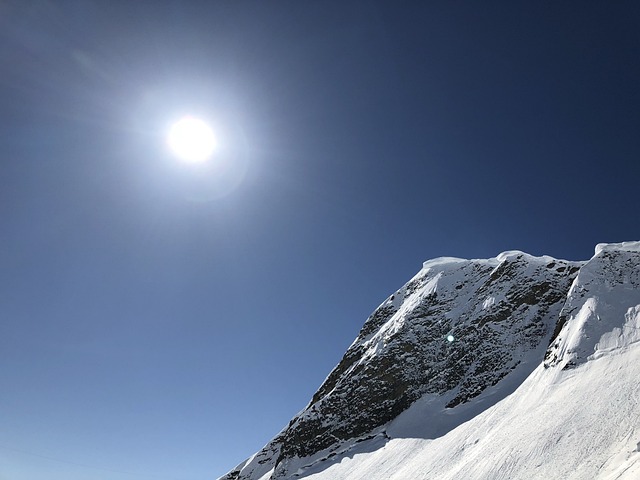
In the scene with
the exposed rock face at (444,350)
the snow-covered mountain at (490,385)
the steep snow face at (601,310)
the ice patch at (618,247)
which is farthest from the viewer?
the ice patch at (618,247)

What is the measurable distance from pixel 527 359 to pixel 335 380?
29.3m

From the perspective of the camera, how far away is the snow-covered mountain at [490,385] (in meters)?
25.5

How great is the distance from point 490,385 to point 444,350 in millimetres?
8361

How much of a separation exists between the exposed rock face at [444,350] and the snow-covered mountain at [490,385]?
0.53 ft

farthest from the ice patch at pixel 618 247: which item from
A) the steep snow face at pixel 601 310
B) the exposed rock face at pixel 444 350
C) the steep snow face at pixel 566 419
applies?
the exposed rock face at pixel 444 350

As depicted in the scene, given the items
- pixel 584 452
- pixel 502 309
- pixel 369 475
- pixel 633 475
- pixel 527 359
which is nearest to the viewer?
pixel 633 475

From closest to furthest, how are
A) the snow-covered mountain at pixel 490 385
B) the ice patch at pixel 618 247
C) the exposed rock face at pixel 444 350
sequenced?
1. the snow-covered mountain at pixel 490 385
2. the exposed rock face at pixel 444 350
3. the ice patch at pixel 618 247


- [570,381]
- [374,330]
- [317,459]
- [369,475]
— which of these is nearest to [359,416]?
[317,459]

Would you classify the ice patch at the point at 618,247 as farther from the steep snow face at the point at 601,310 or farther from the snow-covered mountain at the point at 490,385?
the snow-covered mountain at the point at 490,385

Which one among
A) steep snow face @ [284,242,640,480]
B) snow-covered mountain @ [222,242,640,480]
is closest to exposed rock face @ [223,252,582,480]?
snow-covered mountain @ [222,242,640,480]

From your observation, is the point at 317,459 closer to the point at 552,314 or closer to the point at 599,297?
the point at 552,314

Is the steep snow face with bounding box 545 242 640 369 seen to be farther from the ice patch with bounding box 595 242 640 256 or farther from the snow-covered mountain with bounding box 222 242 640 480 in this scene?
the snow-covered mountain with bounding box 222 242 640 480

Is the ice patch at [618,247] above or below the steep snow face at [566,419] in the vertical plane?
above

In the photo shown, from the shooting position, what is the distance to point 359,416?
159ft
